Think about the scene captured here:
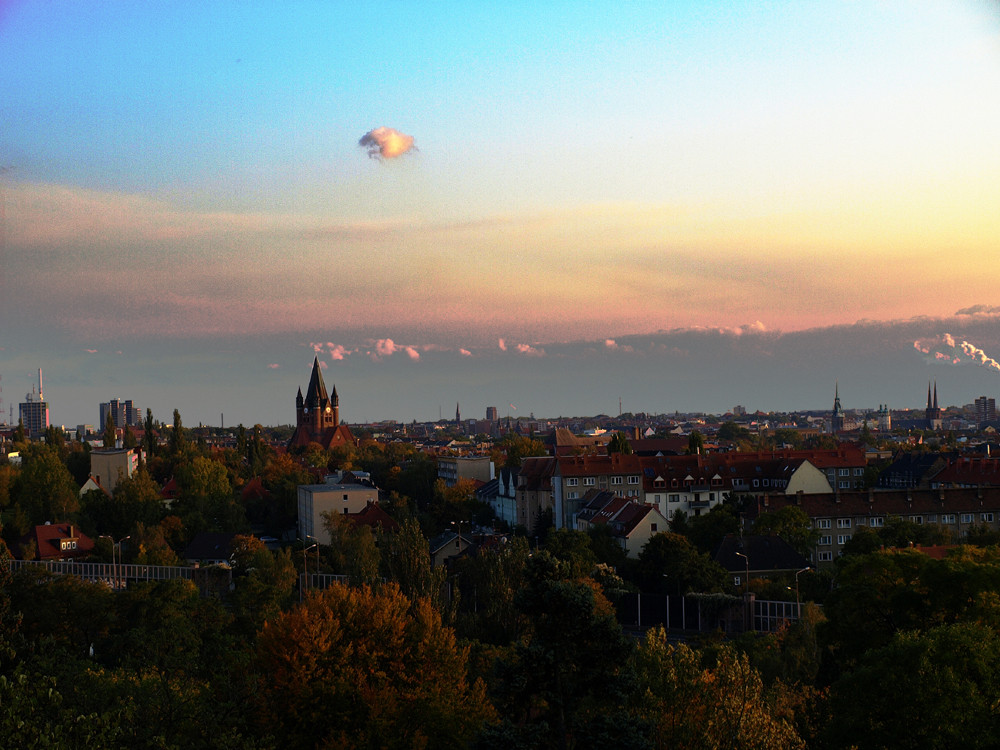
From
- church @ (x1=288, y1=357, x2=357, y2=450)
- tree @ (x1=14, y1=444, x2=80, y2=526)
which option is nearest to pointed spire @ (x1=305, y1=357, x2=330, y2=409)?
church @ (x1=288, y1=357, x2=357, y2=450)

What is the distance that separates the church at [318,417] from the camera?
161 m

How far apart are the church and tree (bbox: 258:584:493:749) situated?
132 meters

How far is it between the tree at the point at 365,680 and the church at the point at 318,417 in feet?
434

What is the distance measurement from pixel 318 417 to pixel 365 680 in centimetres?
14032

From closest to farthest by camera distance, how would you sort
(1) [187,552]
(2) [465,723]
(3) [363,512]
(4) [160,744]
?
(4) [160,744], (2) [465,723], (1) [187,552], (3) [363,512]

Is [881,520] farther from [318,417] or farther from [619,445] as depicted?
[318,417]

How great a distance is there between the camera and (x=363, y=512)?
255 feet

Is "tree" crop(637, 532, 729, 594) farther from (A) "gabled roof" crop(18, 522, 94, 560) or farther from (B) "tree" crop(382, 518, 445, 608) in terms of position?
(A) "gabled roof" crop(18, 522, 94, 560)

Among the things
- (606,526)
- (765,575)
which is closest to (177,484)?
(606,526)

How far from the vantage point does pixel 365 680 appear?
26.1 meters

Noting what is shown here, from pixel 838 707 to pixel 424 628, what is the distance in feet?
36.0

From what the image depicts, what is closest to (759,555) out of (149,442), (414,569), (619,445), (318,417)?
(414,569)

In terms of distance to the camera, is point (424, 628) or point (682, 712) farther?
point (424, 628)

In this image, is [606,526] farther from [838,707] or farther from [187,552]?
Answer: [838,707]
